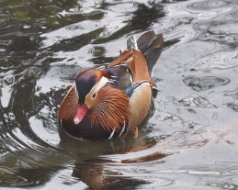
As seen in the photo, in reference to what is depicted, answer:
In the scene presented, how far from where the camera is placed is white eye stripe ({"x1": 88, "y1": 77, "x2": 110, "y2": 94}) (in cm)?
628

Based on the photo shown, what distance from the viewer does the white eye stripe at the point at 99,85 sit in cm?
628

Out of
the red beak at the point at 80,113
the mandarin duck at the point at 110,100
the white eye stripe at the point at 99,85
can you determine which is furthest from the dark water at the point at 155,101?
the white eye stripe at the point at 99,85

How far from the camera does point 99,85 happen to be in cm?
639

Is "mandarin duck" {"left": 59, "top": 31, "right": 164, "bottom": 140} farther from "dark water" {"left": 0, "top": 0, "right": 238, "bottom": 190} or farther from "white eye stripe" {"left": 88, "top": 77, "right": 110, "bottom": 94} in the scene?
"dark water" {"left": 0, "top": 0, "right": 238, "bottom": 190}

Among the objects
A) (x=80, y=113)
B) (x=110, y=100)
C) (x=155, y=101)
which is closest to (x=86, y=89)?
(x=80, y=113)

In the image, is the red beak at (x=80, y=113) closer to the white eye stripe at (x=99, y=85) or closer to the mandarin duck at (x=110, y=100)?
the mandarin duck at (x=110, y=100)

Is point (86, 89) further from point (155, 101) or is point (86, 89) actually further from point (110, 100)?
point (155, 101)

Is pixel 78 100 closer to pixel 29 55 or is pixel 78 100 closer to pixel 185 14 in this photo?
pixel 29 55

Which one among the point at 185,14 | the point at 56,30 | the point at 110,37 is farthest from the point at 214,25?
the point at 56,30

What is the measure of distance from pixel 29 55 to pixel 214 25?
217 cm

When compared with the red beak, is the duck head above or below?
above

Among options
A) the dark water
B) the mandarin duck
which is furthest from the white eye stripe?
the dark water

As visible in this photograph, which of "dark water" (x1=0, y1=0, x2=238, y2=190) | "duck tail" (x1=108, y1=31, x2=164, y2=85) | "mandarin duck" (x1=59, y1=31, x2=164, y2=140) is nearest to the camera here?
"dark water" (x1=0, y1=0, x2=238, y2=190)

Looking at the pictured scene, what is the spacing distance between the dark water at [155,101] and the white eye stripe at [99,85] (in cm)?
49
